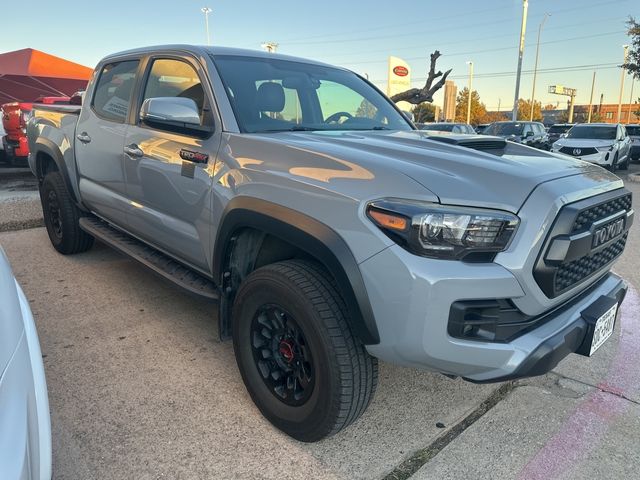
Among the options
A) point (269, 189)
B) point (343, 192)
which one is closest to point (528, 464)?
point (343, 192)

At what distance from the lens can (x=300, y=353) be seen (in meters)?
2.30

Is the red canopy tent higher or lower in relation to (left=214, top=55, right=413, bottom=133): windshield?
higher

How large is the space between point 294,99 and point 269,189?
41.9 inches

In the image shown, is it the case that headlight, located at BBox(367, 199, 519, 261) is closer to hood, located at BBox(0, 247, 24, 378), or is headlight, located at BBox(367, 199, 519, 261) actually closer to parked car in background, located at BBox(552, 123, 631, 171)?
hood, located at BBox(0, 247, 24, 378)

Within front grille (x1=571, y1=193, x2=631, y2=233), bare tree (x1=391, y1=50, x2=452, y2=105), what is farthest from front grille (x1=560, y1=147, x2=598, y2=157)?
front grille (x1=571, y1=193, x2=631, y2=233)

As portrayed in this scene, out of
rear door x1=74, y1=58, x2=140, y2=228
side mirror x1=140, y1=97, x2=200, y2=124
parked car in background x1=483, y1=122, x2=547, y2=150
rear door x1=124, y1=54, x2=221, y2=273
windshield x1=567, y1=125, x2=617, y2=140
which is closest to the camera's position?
side mirror x1=140, y1=97, x2=200, y2=124

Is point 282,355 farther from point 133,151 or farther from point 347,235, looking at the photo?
point 133,151

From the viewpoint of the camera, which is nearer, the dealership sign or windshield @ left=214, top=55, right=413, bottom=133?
windshield @ left=214, top=55, right=413, bottom=133

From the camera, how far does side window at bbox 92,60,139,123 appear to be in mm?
3664

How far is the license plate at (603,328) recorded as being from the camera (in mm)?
2150

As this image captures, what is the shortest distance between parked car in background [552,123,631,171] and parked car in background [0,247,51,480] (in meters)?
15.3

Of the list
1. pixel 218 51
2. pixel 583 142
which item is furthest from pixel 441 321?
pixel 583 142

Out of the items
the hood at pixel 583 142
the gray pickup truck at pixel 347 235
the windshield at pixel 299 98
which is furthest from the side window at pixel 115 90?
the hood at pixel 583 142

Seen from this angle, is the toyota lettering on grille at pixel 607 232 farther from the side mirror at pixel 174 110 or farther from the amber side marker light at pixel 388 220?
the side mirror at pixel 174 110
